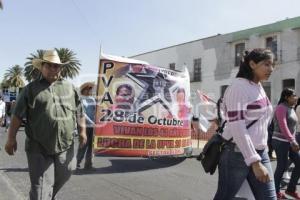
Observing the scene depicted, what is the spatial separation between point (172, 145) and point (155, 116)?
2.84 feet

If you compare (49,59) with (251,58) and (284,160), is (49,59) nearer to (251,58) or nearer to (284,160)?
(251,58)

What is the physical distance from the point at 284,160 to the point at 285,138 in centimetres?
34

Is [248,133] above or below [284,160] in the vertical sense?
above

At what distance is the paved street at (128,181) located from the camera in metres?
6.78

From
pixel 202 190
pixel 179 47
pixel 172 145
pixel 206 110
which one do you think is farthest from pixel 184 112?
pixel 179 47

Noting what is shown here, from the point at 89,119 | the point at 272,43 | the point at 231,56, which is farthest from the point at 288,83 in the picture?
the point at 89,119

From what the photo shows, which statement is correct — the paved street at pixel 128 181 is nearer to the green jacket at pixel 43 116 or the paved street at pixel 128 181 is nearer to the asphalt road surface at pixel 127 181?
the asphalt road surface at pixel 127 181

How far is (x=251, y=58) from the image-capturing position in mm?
3750

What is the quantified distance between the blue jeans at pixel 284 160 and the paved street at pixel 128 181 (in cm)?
105

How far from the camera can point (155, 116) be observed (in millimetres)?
9781

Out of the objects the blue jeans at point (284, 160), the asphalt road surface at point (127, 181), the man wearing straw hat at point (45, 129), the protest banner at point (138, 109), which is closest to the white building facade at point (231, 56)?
the protest banner at point (138, 109)

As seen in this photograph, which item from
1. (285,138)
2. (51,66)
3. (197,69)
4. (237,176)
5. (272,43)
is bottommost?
(237,176)

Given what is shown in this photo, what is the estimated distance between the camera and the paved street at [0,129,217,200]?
22.2 feet

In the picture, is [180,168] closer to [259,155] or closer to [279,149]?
[279,149]
